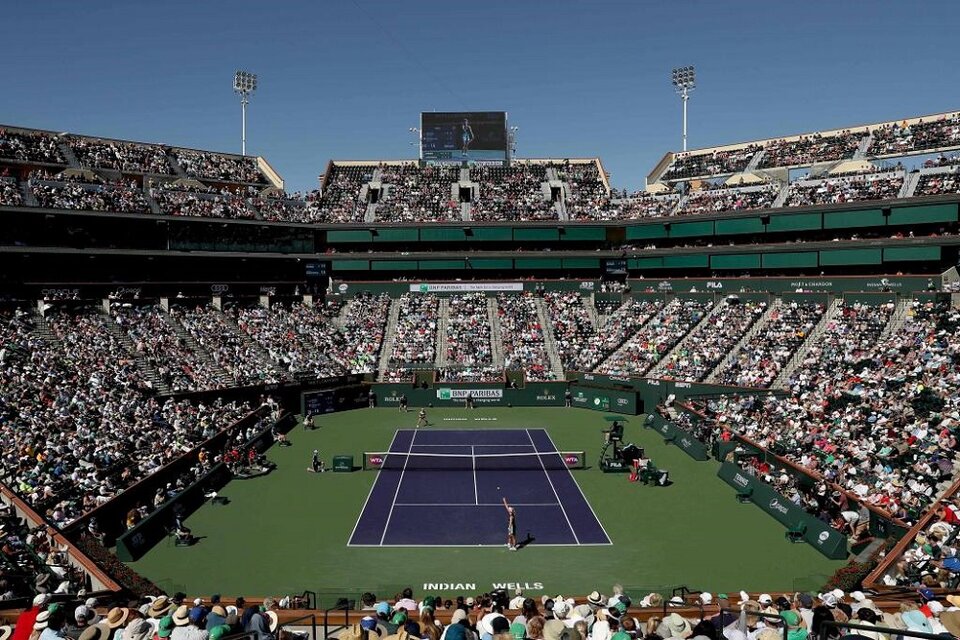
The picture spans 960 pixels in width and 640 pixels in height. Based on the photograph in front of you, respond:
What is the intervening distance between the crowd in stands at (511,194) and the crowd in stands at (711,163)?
528 inches

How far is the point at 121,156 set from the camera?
58.6 meters

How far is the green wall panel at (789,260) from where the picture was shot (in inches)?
2069

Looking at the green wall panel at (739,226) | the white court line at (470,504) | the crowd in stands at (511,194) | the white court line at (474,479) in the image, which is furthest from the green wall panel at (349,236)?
the white court line at (470,504)

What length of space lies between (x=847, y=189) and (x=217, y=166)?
53320 millimetres

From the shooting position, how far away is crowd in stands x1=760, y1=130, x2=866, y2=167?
197 ft

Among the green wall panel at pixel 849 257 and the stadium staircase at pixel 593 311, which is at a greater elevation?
the green wall panel at pixel 849 257

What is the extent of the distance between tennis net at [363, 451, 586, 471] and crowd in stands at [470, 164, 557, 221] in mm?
34987

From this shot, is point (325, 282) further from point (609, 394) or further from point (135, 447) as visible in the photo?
point (135, 447)

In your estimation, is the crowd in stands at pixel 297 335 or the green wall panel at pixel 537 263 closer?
the crowd in stands at pixel 297 335

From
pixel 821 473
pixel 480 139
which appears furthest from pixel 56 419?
pixel 480 139

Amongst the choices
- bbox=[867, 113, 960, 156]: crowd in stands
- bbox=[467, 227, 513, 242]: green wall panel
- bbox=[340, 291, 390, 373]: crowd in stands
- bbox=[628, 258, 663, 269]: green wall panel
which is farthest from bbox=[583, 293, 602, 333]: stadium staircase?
bbox=[867, 113, 960, 156]: crowd in stands

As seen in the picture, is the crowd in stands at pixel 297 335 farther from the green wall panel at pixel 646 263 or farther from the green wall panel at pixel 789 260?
the green wall panel at pixel 789 260

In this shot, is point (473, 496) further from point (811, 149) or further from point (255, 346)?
point (811, 149)

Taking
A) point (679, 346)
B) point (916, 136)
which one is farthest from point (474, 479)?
point (916, 136)
